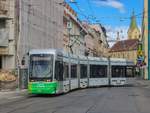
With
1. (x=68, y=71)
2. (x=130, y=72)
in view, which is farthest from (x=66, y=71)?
(x=130, y=72)

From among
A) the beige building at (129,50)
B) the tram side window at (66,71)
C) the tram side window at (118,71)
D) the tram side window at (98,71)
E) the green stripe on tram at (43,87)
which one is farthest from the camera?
the beige building at (129,50)

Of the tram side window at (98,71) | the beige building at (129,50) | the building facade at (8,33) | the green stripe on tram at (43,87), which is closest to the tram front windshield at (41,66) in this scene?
the green stripe on tram at (43,87)

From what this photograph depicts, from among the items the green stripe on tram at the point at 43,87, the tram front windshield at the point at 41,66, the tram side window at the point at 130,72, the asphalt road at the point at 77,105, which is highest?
the tram front windshield at the point at 41,66

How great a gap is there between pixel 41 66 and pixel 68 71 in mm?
5748

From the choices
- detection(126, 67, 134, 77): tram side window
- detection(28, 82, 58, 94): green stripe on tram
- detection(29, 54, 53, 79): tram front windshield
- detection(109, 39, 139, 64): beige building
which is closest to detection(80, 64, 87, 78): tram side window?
detection(126, 67, 134, 77): tram side window

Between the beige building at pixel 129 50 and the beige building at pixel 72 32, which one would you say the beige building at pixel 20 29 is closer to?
the beige building at pixel 72 32

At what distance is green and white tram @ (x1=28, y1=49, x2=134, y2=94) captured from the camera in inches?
1246

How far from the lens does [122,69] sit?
52406 mm

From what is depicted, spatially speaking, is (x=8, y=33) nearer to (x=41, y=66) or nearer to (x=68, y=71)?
(x=68, y=71)

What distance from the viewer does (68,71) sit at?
37.3 m

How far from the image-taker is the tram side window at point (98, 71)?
48237 mm

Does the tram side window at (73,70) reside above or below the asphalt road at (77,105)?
above

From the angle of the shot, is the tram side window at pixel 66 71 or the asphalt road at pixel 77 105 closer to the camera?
the asphalt road at pixel 77 105

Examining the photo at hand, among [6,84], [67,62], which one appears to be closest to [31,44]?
[6,84]
